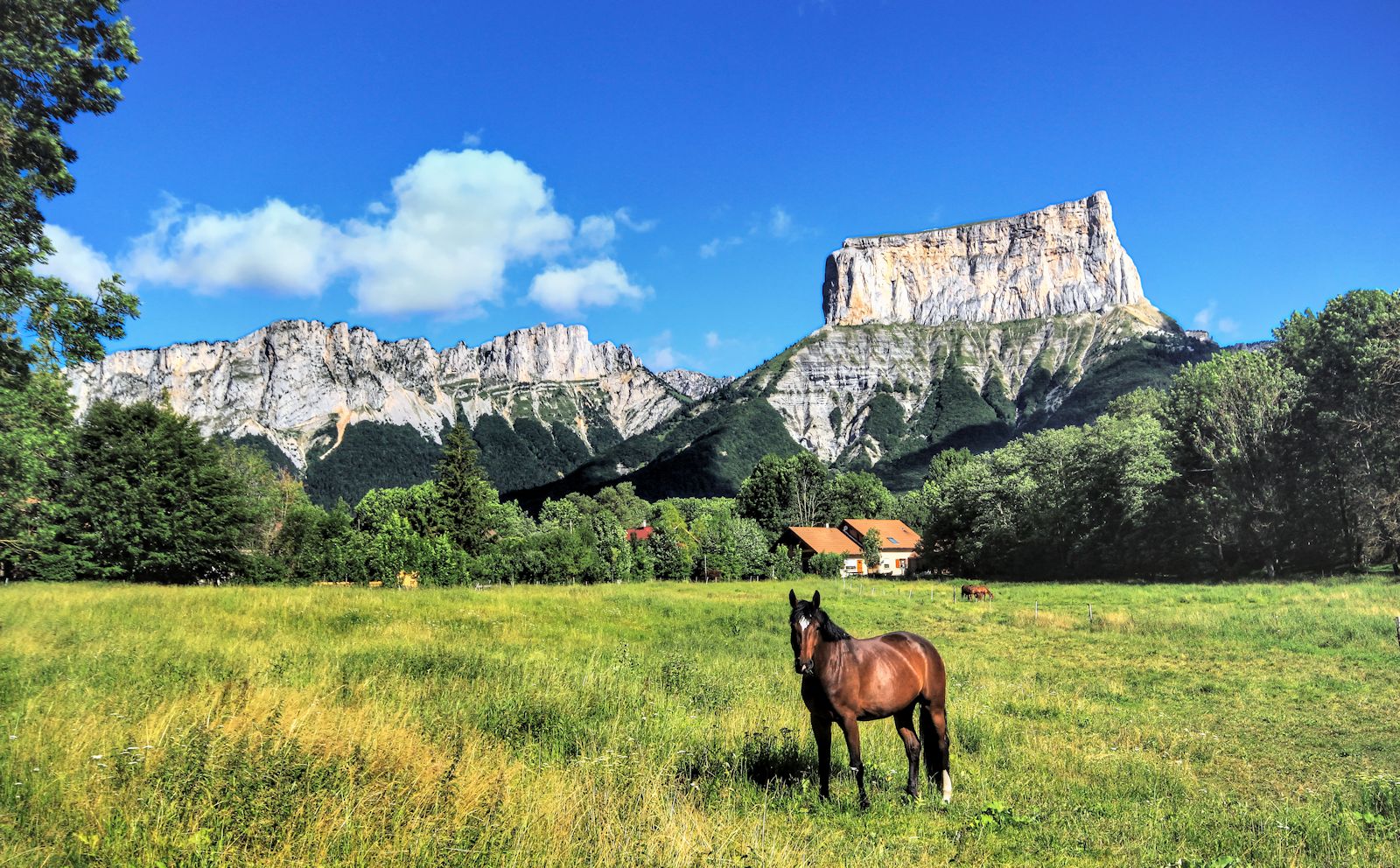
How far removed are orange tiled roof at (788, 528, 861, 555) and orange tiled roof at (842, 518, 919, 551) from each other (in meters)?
3.09

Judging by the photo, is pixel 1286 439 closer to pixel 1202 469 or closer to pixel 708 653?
pixel 1202 469

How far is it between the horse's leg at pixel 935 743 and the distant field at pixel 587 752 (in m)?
0.29

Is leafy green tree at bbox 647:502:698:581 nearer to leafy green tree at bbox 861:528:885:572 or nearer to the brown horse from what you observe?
leafy green tree at bbox 861:528:885:572

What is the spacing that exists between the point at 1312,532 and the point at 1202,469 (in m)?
6.91

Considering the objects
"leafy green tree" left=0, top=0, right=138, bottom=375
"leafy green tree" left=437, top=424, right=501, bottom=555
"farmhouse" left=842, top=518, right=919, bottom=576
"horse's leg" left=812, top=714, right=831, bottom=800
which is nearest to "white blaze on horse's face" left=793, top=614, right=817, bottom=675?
"horse's leg" left=812, top=714, right=831, bottom=800

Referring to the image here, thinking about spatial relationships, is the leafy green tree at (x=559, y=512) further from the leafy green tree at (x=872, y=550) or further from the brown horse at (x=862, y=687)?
the brown horse at (x=862, y=687)

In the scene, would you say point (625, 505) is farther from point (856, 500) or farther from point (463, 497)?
point (463, 497)

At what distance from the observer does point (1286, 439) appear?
42.6 m

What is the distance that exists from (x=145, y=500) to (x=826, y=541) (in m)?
60.7

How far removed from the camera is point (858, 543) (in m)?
80.2

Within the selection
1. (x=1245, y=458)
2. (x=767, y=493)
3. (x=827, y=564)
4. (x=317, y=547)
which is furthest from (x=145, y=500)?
(x=767, y=493)

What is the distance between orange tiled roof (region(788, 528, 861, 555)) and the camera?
239ft

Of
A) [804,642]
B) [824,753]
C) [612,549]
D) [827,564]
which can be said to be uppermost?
[804,642]

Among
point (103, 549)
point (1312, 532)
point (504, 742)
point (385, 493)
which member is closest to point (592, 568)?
point (103, 549)
